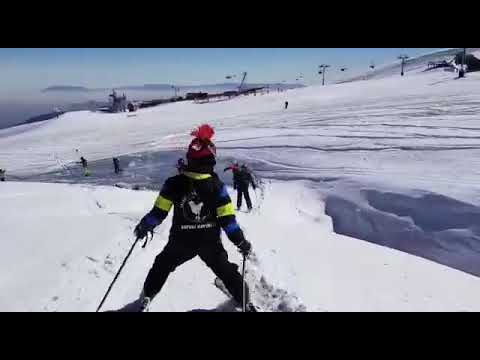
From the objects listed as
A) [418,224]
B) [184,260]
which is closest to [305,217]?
[418,224]

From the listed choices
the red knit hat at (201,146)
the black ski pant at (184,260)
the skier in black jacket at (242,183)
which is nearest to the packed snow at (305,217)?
the black ski pant at (184,260)

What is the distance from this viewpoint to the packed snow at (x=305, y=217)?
14.3ft

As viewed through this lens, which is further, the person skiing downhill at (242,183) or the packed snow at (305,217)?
the person skiing downhill at (242,183)

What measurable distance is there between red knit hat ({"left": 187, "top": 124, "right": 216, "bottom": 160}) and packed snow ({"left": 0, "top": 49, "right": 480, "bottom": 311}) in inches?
62.8

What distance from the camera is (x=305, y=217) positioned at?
9.83 m

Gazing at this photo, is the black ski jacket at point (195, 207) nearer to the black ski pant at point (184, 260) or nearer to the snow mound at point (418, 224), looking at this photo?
the black ski pant at point (184, 260)

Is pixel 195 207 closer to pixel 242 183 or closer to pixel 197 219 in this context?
pixel 197 219

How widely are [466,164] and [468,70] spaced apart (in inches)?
1298

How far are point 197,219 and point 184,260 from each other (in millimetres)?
403

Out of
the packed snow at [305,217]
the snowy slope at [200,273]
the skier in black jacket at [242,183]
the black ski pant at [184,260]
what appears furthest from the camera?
the skier in black jacket at [242,183]
